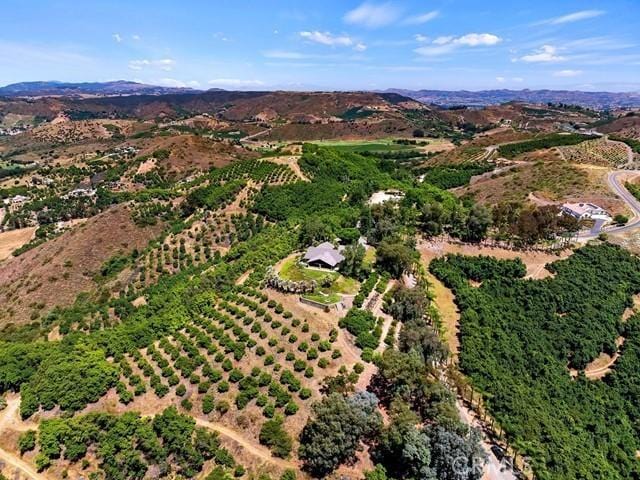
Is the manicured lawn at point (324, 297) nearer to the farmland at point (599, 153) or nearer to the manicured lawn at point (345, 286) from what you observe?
the manicured lawn at point (345, 286)

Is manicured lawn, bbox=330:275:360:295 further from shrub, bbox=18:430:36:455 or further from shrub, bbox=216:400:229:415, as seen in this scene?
shrub, bbox=18:430:36:455

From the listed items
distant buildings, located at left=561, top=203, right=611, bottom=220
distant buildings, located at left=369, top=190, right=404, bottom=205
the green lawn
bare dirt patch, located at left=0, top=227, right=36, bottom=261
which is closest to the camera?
the green lawn

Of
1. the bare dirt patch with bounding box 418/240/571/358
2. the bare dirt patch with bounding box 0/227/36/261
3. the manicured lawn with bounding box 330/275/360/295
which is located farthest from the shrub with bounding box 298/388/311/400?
the bare dirt patch with bounding box 0/227/36/261

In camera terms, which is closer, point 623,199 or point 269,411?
point 269,411

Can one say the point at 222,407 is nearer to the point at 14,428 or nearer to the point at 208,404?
the point at 208,404

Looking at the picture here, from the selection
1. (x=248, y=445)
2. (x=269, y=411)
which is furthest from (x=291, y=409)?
(x=248, y=445)

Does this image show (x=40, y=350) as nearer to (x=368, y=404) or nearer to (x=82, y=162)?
(x=368, y=404)

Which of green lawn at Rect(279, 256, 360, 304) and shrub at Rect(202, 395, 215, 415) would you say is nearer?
shrub at Rect(202, 395, 215, 415)

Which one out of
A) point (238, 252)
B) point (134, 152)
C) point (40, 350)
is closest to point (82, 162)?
point (134, 152)
